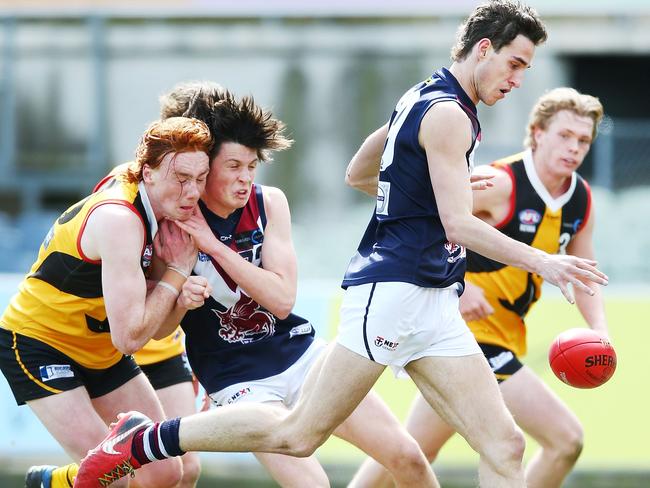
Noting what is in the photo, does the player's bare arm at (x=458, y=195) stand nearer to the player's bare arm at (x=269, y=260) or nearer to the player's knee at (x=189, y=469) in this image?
the player's bare arm at (x=269, y=260)

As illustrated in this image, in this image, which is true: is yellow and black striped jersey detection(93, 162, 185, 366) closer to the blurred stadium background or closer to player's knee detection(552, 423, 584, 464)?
player's knee detection(552, 423, 584, 464)

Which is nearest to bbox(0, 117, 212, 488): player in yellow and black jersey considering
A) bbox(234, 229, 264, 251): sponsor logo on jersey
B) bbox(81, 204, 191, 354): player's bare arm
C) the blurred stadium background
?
bbox(81, 204, 191, 354): player's bare arm

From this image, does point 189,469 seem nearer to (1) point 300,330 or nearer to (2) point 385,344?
(1) point 300,330

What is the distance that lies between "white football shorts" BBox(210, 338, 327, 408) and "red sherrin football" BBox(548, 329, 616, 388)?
1104 mm

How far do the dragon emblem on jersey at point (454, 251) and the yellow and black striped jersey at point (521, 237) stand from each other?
3.70 ft

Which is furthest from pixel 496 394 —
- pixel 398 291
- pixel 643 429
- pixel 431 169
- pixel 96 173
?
pixel 96 173

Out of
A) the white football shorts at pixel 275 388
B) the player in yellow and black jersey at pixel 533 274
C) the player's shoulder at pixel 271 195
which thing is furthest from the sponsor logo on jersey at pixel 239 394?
the player in yellow and black jersey at pixel 533 274

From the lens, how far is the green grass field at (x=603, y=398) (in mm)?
7180

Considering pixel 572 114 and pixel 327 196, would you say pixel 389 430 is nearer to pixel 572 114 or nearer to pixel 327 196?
pixel 572 114

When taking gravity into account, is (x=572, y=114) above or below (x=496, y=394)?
above

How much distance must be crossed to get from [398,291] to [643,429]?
A: 3595mm

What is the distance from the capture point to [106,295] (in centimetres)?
446

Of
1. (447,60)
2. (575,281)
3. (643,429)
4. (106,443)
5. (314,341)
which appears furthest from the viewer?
(447,60)

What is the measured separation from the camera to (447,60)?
15.9 m
